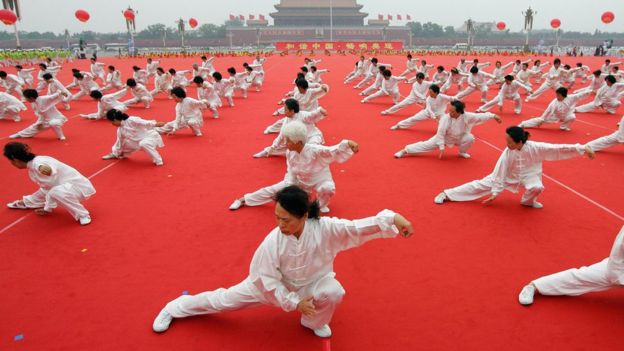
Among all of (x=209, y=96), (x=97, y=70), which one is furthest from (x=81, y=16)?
(x=209, y=96)

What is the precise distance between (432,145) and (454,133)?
0.39 meters

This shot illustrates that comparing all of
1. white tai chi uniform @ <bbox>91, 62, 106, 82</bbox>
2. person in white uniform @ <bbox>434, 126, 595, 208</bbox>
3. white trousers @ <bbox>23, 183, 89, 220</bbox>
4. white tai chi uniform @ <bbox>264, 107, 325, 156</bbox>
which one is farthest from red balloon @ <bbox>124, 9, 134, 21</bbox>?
person in white uniform @ <bbox>434, 126, 595, 208</bbox>

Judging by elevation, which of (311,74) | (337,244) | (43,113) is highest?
(311,74)

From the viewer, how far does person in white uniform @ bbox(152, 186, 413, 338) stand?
2268 mm

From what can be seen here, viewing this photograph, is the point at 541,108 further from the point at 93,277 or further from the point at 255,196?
the point at 93,277

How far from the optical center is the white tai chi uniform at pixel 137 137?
622cm

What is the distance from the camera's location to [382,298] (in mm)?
3055

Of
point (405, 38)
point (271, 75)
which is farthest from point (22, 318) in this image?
point (405, 38)

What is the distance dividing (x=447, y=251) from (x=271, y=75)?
56.5ft

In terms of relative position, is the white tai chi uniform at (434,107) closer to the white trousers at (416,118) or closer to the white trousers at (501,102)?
the white trousers at (416,118)

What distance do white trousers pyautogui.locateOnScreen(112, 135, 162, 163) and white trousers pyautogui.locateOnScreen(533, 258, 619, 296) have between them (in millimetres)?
5530

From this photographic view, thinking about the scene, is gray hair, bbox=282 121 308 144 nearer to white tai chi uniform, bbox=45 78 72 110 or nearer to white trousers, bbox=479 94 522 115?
white trousers, bbox=479 94 522 115

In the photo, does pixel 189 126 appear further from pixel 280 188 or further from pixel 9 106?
pixel 9 106

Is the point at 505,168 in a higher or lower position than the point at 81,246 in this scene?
higher
